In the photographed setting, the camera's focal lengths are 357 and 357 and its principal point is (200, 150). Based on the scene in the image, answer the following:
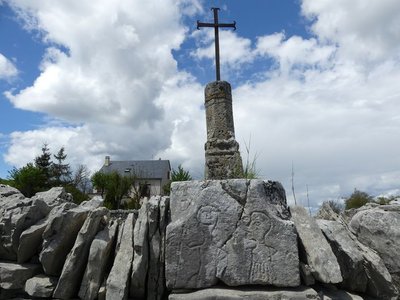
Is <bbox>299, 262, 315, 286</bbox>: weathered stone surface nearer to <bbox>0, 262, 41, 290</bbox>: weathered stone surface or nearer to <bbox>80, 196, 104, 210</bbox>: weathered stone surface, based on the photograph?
<bbox>80, 196, 104, 210</bbox>: weathered stone surface

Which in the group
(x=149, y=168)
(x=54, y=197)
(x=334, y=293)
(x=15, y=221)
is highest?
(x=149, y=168)

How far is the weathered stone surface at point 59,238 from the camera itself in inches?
151

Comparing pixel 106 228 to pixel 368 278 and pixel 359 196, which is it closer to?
pixel 368 278

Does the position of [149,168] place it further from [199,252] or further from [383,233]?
[199,252]

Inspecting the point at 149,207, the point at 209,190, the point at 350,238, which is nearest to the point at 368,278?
the point at 350,238

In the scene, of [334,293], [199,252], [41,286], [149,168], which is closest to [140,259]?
[199,252]

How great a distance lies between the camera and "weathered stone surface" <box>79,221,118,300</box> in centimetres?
362

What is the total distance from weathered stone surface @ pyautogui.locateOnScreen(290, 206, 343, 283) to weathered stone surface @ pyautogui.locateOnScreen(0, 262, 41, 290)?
300cm

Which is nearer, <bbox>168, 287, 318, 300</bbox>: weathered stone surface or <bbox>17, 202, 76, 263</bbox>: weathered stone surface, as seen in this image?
<bbox>168, 287, 318, 300</bbox>: weathered stone surface

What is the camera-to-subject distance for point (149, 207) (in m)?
3.91

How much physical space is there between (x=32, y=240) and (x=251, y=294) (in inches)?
98.5

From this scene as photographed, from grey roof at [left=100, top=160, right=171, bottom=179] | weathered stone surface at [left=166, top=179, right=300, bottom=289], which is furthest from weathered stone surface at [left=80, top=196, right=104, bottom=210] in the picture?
grey roof at [left=100, top=160, right=171, bottom=179]

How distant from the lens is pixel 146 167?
5547 cm

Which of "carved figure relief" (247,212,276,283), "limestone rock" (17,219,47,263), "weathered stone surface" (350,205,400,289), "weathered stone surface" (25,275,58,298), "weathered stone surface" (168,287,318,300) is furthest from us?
"weathered stone surface" (350,205,400,289)
